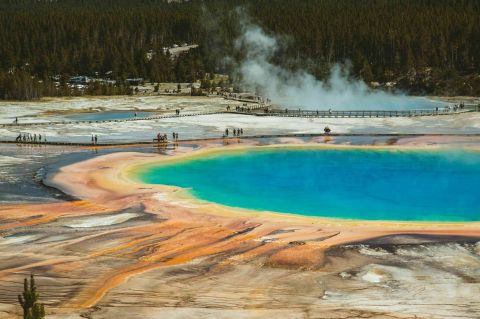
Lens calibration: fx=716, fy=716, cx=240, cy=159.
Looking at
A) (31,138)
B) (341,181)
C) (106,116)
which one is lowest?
(341,181)

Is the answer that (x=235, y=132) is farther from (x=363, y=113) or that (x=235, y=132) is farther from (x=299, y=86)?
(x=299, y=86)

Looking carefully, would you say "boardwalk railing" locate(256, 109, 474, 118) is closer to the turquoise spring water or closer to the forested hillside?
the turquoise spring water

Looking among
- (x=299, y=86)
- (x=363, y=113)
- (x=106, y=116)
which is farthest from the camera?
(x=299, y=86)

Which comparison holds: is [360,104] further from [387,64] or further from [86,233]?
[86,233]

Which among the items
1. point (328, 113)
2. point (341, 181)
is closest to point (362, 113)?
point (328, 113)

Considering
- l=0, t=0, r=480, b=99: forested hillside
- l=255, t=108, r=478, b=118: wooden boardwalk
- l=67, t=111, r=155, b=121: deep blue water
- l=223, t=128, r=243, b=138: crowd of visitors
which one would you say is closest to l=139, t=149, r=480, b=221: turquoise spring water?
l=223, t=128, r=243, b=138: crowd of visitors

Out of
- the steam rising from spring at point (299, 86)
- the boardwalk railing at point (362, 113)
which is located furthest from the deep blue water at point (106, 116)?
the steam rising from spring at point (299, 86)
